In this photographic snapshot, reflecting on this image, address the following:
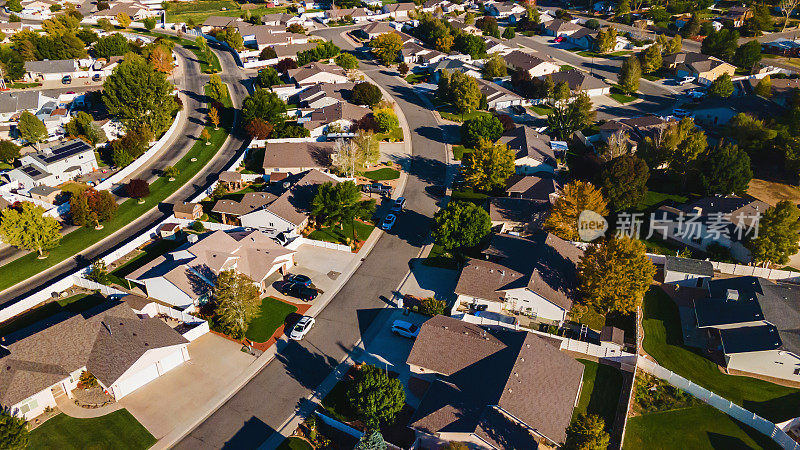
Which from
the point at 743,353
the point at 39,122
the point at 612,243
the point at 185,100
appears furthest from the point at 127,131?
the point at 743,353

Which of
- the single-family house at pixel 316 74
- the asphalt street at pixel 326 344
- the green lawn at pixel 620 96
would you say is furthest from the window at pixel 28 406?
the green lawn at pixel 620 96

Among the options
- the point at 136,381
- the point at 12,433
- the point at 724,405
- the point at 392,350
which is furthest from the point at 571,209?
the point at 12,433

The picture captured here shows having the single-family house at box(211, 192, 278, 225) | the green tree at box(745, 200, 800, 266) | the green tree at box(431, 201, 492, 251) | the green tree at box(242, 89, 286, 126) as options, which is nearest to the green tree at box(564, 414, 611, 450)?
the green tree at box(431, 201, 492, 251)

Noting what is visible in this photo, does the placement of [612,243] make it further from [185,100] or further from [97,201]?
[185,100]

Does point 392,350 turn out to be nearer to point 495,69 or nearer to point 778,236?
point 778,236

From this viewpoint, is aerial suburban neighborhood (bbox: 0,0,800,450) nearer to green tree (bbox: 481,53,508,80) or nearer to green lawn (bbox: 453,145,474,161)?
green lawn (bbox: 453,145,474,161)

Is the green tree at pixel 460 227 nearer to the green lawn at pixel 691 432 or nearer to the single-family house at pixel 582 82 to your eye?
the green lawn at pixel 691 432
